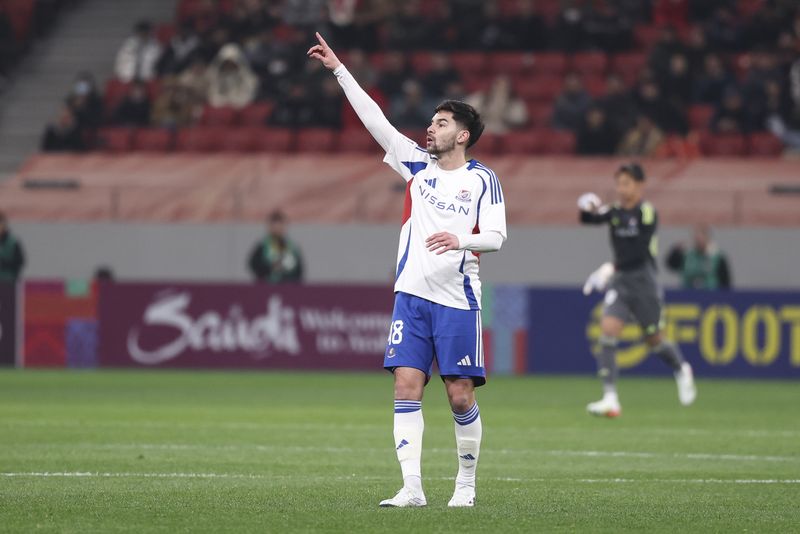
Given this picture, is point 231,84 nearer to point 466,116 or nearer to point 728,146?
point 728,146

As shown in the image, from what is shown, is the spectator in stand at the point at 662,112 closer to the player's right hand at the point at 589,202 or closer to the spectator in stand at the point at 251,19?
the spectator in stand at the point at 251,19

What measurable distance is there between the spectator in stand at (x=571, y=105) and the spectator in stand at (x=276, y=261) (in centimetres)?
591

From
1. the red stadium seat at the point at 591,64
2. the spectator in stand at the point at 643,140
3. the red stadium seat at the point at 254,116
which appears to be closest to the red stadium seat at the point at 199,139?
the red stadium seat at the point at 254,116

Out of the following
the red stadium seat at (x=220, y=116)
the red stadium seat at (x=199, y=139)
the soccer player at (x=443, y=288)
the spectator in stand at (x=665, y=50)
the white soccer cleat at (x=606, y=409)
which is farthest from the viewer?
the red stadium seat at (x=220, y=116)

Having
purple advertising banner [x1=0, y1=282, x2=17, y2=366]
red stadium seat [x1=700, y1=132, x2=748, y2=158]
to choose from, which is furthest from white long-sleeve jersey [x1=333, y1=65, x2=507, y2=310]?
red stadium seat [x1=700, y1=132, x2=748, y2=158]

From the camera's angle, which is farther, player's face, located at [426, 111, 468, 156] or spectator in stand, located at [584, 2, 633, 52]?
spectator in stand, located at [584, 2, 633, 52]

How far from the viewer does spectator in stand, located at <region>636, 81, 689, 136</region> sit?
25.8 metres

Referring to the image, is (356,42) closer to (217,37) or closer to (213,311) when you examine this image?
(217,37)

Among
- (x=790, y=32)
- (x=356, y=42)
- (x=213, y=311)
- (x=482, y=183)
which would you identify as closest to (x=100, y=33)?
(x=356, y=42)

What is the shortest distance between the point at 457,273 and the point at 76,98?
66.1ft

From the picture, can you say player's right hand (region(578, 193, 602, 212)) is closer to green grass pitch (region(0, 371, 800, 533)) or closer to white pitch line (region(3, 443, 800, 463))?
green grass pitch (region(0, 371, 800, 533))

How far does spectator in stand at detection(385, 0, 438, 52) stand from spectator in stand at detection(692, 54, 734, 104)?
5039 millimetres

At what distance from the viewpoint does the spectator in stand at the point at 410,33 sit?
28.6m

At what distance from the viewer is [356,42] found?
94.4 feet
